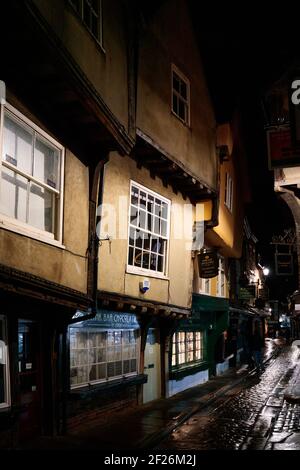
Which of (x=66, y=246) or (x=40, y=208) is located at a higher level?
(x=40, y=208)

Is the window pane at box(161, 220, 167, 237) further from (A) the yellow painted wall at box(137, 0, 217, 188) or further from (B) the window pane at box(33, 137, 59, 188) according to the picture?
(B) the window pane at box(33, 137, 59, 188)

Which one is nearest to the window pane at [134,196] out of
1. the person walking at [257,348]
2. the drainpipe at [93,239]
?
the drainpipe at [93,239]

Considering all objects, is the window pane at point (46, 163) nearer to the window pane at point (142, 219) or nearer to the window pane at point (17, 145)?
the window pane at point (17, 145)

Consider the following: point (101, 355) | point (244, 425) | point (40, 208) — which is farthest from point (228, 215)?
point (40, 208)

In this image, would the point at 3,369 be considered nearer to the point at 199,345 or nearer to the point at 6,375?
the point at 6,375

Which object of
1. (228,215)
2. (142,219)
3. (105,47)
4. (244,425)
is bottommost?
(244,425)

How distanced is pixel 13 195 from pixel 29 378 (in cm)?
359

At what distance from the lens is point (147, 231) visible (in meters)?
13.1

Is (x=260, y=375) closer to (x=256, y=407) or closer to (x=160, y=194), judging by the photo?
(x=256, y=407)

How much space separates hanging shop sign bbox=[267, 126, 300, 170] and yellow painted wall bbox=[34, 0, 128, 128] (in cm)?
586

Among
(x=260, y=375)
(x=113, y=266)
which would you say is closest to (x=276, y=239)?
(x=260, y=375)

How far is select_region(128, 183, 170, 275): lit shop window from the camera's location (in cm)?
1266

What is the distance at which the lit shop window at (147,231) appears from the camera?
12664mm

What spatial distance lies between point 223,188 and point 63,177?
Answer: 423 inches
